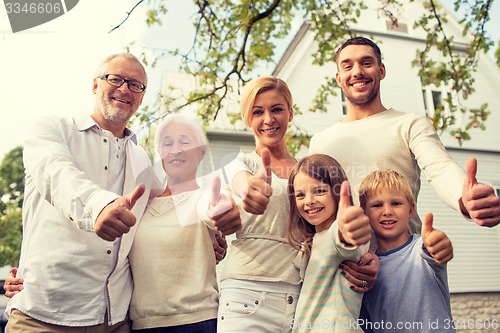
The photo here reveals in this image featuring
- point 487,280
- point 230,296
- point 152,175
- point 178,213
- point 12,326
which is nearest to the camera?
point 230,296

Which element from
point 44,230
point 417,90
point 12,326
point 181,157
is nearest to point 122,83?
point 181,157

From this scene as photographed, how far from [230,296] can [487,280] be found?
35.0 feet

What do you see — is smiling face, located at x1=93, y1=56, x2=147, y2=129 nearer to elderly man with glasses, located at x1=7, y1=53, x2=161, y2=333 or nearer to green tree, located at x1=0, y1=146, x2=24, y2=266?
elderly man with glasses, located at x1=7, y1=53, x2=161, y2=333

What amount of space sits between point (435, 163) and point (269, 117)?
66 centimetres

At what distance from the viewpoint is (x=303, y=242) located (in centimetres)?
175

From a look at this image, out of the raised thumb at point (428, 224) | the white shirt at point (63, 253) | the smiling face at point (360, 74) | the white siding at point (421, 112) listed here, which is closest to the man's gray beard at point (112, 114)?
the white shirt at point (63, 253)

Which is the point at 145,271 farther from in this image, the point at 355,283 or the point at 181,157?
the point at 355,283

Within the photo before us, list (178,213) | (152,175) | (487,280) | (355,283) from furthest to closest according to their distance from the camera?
(487,280)
(152,175)
(178,213)
(355,283)

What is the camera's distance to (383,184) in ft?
5.58

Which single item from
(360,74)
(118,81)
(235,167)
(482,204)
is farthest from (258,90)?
(482,204)

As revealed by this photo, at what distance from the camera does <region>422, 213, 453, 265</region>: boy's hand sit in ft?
4.78

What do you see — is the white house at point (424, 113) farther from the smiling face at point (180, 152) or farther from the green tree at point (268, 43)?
the smiling face at point (180, 152)

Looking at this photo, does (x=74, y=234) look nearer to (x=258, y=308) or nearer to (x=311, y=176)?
(x=258, y=308)

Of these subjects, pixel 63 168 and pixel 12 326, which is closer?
pixel 63 168
